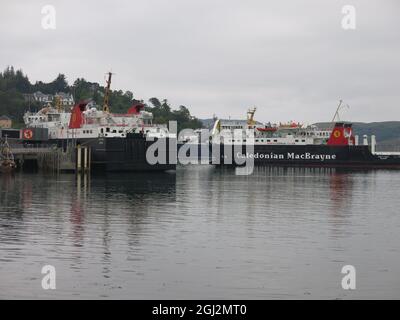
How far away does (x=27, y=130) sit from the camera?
294 feet

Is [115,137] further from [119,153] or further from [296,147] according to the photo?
[296,147]

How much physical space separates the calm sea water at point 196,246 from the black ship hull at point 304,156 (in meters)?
67.6

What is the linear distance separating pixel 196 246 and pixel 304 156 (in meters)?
90.1

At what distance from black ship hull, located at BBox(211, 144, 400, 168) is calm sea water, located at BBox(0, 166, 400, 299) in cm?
6759

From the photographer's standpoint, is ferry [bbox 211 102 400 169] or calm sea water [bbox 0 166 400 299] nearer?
calm sea water [bbox 0 166 400 299]

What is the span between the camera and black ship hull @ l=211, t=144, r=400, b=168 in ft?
361

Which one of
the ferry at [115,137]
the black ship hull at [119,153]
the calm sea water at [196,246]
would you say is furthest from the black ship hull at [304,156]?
the calm sea water at [196,246]

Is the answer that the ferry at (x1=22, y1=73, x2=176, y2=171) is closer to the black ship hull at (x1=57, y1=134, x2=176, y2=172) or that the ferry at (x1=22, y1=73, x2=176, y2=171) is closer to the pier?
the black ship hull at (x1=57, y1=134, x2=176, y2=172)

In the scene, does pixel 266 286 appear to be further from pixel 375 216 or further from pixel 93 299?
pixel 375 216

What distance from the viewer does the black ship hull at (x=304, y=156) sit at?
10994 cm

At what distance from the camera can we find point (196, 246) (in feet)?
78.9

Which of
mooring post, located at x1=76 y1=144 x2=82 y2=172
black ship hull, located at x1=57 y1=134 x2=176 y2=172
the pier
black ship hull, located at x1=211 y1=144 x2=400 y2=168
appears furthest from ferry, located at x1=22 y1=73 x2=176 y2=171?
black ship hull, located at x1=211 y1=144 x2=400 y2=168

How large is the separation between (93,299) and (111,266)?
3557 millimetres
